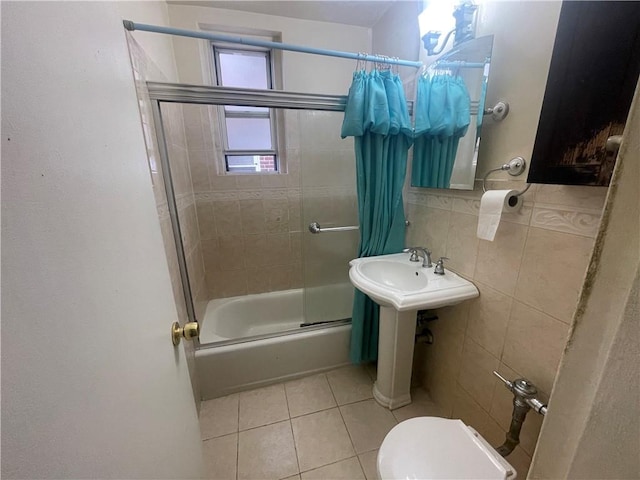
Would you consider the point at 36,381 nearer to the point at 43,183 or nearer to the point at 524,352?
the point at 43,183

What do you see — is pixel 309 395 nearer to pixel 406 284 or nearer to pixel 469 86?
pixel 406 284

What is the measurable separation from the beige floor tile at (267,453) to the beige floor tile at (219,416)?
10 centimetres

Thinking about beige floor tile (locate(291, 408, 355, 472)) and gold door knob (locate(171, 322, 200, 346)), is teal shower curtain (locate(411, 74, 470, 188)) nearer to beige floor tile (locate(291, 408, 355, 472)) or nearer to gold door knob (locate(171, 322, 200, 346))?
gold door knob (locate(171, 322, 200, 346))

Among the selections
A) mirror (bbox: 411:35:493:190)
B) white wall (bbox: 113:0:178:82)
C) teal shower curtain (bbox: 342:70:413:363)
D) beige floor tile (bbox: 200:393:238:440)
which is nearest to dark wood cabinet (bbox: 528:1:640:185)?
mirror (bbox: 411:35:493:190)

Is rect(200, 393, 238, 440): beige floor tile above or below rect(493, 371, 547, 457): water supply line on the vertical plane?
below

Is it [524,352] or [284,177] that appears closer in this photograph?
[524,352]

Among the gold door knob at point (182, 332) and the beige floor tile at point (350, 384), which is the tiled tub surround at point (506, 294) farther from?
the gold door knob at point (182, 332)

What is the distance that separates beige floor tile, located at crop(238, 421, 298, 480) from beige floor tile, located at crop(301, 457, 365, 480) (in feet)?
0.28

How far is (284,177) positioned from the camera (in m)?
2.08

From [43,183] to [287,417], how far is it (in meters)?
1.59

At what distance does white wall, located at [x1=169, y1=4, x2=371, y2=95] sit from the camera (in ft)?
5.47

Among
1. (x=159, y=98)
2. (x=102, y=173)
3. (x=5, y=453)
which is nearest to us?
(x=5, y=453)

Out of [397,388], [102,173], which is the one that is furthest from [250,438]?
[102,173]

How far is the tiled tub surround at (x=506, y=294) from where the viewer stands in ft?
2.63
